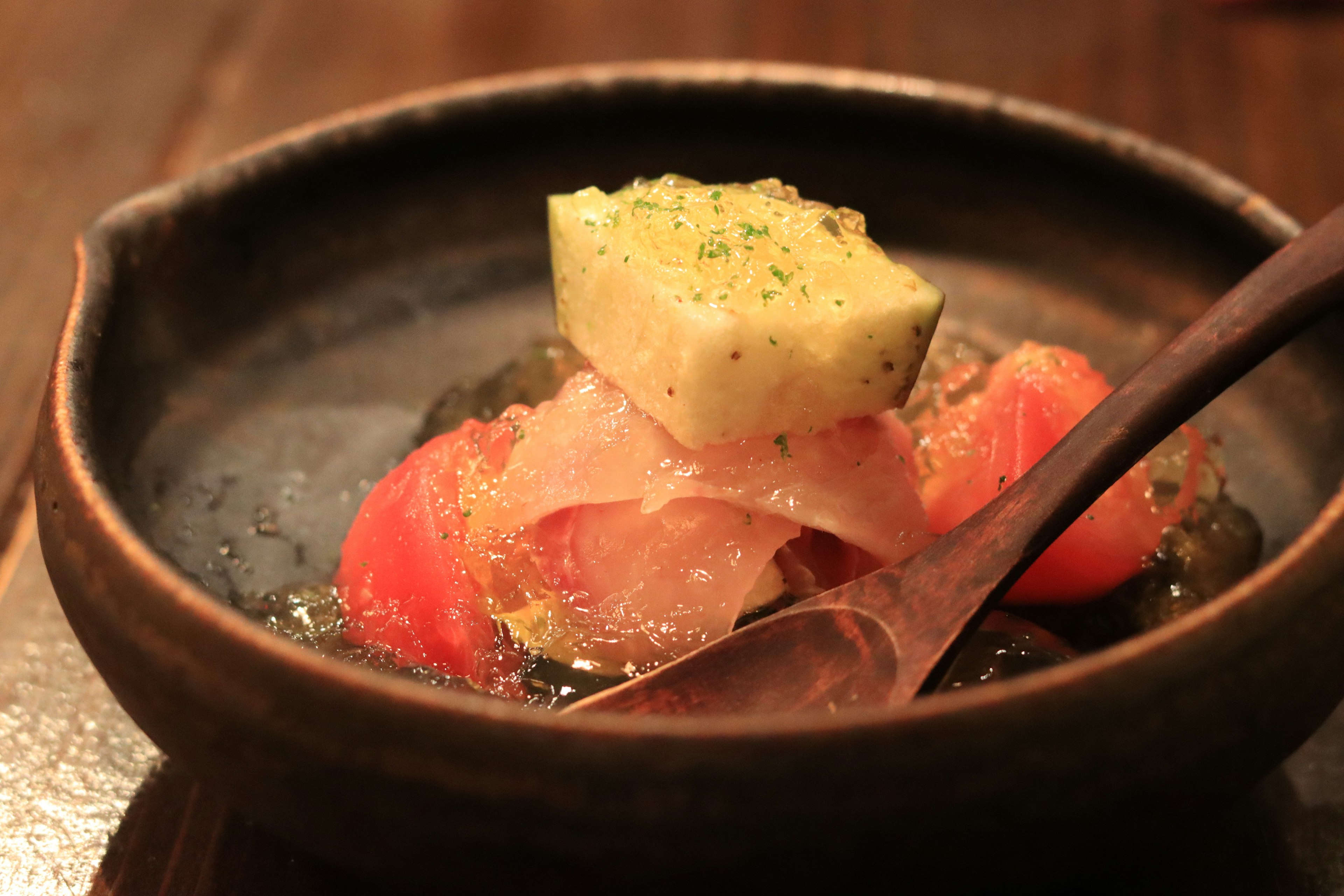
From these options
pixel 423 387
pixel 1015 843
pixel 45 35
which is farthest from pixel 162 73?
pixel 1015 843

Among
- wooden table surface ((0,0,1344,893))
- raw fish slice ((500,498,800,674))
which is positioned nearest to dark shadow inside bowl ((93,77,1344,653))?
raw fish slice ((500,498,800,674))

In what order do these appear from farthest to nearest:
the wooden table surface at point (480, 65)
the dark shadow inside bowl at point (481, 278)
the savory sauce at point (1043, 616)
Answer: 1. the wooden table surface at point (480, 65)
2. the dark shadow inside bowl at point (481, 278)
3. the savory sauce at point (1043, 616)

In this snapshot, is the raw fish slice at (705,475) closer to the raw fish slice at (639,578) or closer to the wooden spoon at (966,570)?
the raw fish slice at (639,578)

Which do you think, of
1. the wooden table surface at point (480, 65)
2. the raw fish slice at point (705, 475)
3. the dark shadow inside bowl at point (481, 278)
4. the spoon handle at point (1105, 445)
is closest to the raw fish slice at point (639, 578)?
the raw fish slice at point (705, 475)

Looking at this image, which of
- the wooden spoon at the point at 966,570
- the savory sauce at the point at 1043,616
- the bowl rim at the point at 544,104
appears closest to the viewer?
the bowl rim at the point at 544,104

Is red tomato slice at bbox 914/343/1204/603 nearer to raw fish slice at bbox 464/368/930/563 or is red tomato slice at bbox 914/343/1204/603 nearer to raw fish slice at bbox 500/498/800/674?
raw fish slice at bbox 464/368/930/563

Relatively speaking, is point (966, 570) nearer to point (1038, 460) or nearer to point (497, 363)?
point (1038, 460)

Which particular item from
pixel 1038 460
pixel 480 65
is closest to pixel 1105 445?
pixel 1038 460
